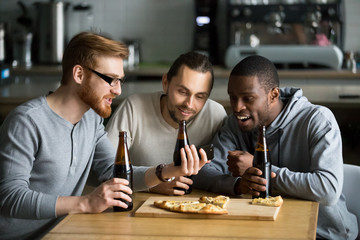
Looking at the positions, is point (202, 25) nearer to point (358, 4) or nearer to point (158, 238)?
point (358, 4)

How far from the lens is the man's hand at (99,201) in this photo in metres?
1.87

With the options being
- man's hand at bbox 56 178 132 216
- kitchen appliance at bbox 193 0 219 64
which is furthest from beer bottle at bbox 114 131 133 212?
kitchen appliance at bbox 193 0 219 64

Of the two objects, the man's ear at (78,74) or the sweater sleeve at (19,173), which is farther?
the man's ear at (78,74)

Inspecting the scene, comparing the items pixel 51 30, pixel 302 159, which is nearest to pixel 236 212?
pixel 302 159

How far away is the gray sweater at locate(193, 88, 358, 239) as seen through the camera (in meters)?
2.10

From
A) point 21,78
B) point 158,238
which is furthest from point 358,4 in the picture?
point 158,238

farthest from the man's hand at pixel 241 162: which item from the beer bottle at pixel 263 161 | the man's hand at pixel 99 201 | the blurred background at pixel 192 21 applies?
the blurred background at pixel 192 21

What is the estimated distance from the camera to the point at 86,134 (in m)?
2.27

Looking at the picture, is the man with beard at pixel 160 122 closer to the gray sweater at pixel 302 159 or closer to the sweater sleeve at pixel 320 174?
the gray sweater at pixel 302 159

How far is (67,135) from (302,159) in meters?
0.90

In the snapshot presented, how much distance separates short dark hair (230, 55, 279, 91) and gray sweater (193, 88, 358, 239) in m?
0.11

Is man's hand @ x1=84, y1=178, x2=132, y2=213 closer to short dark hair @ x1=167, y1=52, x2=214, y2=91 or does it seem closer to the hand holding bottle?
the hand holding bottle

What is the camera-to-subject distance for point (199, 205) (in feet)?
6.12

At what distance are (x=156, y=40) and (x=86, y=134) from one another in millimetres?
4356
